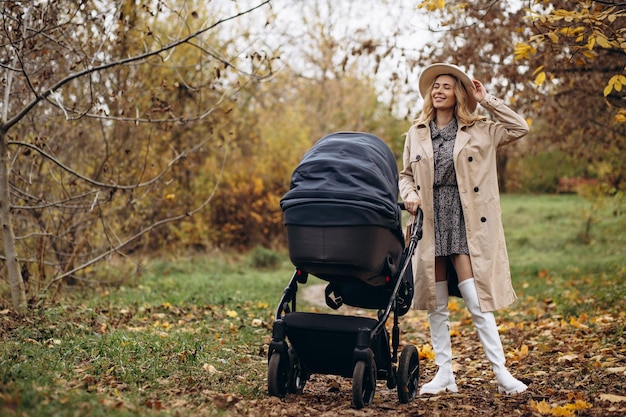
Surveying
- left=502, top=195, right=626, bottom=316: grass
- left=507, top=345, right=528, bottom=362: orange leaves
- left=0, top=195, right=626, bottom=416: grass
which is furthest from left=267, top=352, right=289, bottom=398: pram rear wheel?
left=502, top=195, right=626, bottom=316: grass

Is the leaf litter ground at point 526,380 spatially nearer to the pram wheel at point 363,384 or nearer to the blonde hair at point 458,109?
the pram wheel at point 363,384

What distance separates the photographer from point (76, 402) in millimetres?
A: 3230

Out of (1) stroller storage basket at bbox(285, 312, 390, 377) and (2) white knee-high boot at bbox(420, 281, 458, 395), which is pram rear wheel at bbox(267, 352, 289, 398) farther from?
(2) white knee-high boot at bbox(420, 281, 458, 395)

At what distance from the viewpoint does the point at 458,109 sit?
473 cm

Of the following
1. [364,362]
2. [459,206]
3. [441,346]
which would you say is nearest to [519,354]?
[441,346]

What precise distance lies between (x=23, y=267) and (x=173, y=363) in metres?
3.83

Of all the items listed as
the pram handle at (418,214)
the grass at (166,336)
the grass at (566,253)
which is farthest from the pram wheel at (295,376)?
the grass at (566,253)

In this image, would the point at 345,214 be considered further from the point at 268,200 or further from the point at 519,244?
the point at 519,244

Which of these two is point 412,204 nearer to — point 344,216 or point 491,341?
point 344,216

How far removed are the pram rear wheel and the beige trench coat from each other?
1124mm

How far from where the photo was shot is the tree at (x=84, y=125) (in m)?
6.02

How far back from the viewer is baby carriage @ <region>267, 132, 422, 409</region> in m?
3.90

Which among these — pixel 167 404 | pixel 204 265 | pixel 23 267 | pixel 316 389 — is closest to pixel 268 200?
pixel 204 265

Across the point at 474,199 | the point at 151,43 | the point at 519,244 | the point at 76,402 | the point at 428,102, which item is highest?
the point at 151,43
